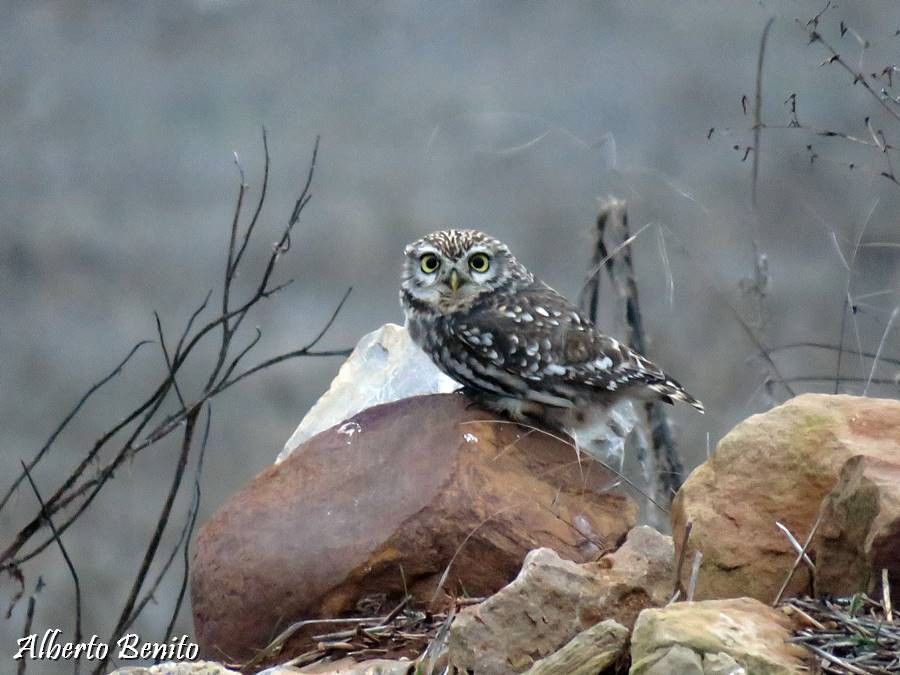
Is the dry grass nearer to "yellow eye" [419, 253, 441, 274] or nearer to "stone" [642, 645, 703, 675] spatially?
"stone" [642, 645, 703, 675]

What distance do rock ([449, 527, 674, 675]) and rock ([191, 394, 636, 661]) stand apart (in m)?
0.60

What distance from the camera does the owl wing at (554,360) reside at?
16.7ft

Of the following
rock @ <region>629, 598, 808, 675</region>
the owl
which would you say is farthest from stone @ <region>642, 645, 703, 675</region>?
the owl

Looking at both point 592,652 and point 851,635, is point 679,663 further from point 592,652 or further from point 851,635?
point 851,635

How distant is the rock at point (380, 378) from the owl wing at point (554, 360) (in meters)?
0.54

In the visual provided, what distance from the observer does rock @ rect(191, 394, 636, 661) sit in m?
4.30

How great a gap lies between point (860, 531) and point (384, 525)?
1369 millimetres

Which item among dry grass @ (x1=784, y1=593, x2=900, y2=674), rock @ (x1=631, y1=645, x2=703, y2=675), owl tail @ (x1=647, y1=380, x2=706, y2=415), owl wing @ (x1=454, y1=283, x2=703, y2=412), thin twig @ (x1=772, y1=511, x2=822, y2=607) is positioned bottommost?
dry grass @ (x1=784, y1=593, x2=900, y2=674)

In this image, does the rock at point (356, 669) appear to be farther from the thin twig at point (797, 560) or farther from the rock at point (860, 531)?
the rock at point (860, 531)

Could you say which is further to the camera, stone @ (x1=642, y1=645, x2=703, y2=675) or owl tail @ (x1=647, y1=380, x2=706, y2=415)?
owl tail @ (x1=647, y1=380, x2=706, y2=415)

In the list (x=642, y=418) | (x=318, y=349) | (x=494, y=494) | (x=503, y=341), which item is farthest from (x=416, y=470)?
(x=318, y=349)
